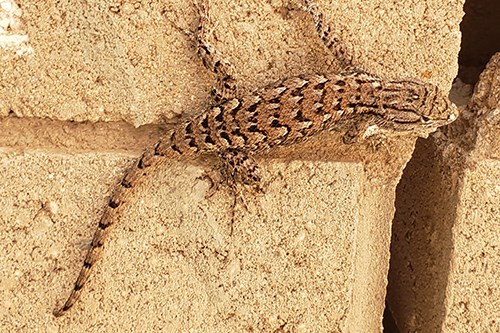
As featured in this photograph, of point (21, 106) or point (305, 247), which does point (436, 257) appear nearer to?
point (305, 247)

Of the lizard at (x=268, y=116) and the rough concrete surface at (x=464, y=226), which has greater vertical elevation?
the lizard at (x=268, y=116)

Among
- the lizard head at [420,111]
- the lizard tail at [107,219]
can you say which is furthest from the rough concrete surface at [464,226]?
the lizard tail at [107,219]

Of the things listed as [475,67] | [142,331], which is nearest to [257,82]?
[142,331]

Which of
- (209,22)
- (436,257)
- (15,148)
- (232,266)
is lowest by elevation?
(436,257)

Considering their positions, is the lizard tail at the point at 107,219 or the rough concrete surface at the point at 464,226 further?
the rough concrete surface at the point at 464,226

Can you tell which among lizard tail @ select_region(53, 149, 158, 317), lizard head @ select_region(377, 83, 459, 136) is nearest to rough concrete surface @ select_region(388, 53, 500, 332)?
lizard head @ select_region(377, 83, 459, 136)

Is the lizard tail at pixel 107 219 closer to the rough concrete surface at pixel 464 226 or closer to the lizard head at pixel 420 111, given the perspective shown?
the lizard head at pixel 420 111

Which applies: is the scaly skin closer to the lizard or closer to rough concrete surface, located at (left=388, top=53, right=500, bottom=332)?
the lizard

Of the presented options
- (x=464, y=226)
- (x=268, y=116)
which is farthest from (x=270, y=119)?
(x=464, y=226)

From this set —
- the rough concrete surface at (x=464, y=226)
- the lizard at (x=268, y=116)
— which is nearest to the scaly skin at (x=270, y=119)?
the lizard at (x=268, y=116)
